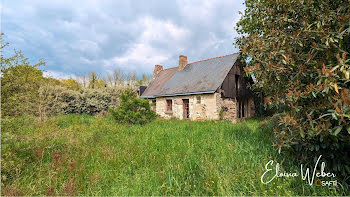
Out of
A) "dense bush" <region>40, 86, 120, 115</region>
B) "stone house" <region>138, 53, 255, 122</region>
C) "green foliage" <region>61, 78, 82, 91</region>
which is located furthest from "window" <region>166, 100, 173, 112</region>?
"green foliage" <region>61, 78, 82, 91</region>

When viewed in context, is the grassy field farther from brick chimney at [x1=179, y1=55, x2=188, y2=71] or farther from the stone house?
brick chimney at [x1=179, y1=55, x2=188, y2=71]

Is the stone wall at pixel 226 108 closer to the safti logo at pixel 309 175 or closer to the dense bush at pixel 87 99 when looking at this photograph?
the safti logo at pixel 309 175

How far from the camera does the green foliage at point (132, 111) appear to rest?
8.45m

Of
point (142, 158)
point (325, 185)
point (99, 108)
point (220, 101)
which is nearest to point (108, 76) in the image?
point (99, 108)

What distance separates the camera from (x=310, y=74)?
105 inches

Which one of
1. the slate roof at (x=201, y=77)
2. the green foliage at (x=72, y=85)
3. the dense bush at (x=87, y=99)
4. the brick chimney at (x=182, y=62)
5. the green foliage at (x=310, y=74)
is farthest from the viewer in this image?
the green foliage at (x=72, y=85)

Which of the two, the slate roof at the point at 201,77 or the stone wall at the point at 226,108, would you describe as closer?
the stone wall at the point at 226,108

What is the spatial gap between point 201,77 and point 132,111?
8.12 metres

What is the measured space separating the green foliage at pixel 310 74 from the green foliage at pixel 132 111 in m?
6.34

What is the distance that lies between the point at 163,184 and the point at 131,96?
22.8 feet

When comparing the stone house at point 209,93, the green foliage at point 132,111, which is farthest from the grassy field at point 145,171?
the stone house at point 209,93

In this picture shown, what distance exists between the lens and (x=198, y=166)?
3.29 metres

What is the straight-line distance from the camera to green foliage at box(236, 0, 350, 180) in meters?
2.31

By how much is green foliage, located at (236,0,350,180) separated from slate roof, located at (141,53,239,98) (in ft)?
29.9
